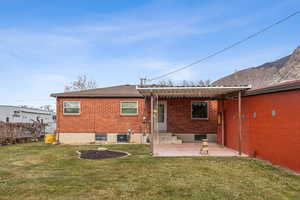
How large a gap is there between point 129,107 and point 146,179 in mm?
8244

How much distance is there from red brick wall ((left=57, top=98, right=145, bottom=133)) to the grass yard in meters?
5.56

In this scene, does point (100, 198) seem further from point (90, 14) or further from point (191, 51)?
point (191, 51)

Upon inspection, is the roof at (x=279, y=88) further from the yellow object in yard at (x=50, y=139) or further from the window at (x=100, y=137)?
the yellow object in yard at (x=50, y=139)

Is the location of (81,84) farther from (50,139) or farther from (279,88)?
(279,88)

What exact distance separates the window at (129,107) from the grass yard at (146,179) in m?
5.74

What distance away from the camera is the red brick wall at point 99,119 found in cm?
1337

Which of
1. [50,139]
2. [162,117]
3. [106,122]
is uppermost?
[162,117]

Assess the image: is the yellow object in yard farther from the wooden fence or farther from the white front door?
the white front door

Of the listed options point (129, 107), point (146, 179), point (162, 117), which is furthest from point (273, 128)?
point (129, 107)

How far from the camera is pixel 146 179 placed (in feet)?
17.9

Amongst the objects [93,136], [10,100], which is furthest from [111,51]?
[10,100]

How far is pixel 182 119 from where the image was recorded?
44.5 ft

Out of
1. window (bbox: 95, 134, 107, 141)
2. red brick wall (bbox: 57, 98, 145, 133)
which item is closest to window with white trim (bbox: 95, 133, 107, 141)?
window (bbox: 95, 134, 107, 141)

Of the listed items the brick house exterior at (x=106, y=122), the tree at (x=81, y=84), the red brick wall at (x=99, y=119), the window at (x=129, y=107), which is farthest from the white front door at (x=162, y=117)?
the tree at (x=81, y=84)
